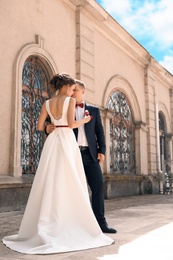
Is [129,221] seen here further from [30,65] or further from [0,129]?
[30,65]

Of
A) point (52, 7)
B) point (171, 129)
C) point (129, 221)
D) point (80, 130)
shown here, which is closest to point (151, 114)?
point (171, 129)

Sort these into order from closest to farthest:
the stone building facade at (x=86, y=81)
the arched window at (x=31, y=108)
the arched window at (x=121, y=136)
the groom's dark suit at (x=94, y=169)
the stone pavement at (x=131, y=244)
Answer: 1. the stone pavement at (x=131, y=244)
2. the groom's dark suit at (x=94, y=169)
3. the stone building facade at (x=86, y=81)
4. the arched window at (x=31, y=108)
5. the arched window at (x=121, y=136)

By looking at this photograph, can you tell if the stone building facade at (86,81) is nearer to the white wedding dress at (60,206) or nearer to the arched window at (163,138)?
the arched window at (163,138)

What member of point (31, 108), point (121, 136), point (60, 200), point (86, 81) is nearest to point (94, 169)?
point (60, 200)

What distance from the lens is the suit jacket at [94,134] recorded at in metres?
3.59

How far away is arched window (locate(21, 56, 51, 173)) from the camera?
671 centimetres

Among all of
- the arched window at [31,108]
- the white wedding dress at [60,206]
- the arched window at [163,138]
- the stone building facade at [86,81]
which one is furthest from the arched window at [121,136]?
the white wedding dress at [60,206]

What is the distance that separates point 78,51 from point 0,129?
3.48m

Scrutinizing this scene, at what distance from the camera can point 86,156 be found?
3600 millimetres

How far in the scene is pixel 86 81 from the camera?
8.55 metres

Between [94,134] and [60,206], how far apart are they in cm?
103

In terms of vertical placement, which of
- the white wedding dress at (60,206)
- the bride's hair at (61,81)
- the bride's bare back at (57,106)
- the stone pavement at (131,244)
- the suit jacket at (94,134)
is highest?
the bride's hair at (61,81)

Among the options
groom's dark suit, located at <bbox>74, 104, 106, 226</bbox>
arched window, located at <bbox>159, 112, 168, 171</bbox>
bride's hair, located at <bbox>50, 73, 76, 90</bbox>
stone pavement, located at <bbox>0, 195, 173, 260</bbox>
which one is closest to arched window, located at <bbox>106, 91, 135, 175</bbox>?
arched window, located at <bbox>159, 112, 168, 171</bbox>

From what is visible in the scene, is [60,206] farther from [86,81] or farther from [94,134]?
[86,81]
